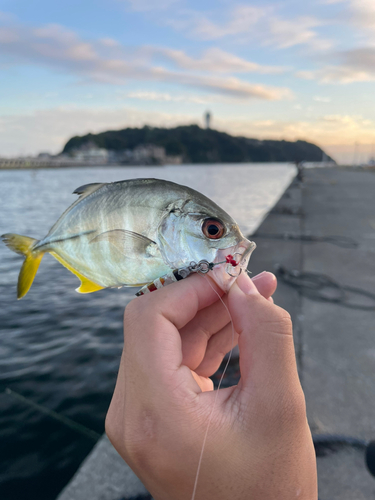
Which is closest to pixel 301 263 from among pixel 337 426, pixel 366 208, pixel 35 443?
pixel 337 426

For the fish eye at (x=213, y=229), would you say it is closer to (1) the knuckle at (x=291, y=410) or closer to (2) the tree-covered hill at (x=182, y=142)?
(1) the knuckle at (x=291, y=410)

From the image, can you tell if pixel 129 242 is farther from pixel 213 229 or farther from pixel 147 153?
pixel 147 153

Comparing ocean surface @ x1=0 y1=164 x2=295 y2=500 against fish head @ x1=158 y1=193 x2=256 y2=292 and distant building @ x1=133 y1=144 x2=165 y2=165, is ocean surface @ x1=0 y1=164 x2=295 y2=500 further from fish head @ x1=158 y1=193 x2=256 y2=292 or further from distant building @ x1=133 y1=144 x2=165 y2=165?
distant building @ x1=133 y1=144 x2=165 y2=165

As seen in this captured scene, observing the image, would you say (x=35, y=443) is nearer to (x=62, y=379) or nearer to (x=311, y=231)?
(x=62, y=379)

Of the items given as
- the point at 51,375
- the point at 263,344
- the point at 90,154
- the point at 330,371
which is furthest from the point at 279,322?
the point at 90,154

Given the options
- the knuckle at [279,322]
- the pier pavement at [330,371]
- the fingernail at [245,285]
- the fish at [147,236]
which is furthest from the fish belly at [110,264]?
the pier pavement at [330,371]
